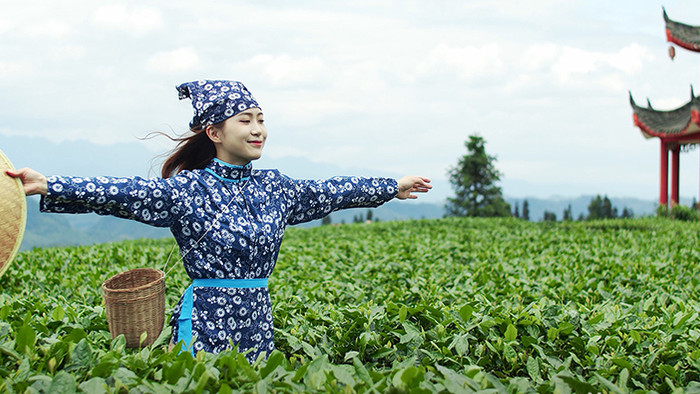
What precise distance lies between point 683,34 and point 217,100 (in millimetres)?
Answer: 16372

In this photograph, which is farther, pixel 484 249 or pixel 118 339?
pixel 484 249

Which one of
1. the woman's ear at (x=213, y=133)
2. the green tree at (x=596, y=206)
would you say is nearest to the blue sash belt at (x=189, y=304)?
the woman's ear at (x=213, y=133)

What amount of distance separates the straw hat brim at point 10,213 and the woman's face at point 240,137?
2.77ft

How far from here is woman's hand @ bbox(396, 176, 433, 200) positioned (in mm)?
3127

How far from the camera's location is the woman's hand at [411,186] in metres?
3.13

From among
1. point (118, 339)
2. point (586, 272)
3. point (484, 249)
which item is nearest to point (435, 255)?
point (484, 249)

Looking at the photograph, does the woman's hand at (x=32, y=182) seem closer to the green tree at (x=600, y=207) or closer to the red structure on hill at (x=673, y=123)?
the red structure on hill at (x=673, y=123)

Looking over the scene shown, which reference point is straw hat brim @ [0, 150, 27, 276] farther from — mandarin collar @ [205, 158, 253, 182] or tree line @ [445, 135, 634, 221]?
tree line @ [445, 135, 634, 221]

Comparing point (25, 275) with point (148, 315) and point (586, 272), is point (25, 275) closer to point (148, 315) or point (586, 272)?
point (148, 315)

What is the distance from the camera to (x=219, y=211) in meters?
2.54

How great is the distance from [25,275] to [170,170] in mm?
3202

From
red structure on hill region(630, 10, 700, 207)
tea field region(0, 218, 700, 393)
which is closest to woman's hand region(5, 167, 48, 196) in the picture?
tea field region(0, 218, 700, 393)

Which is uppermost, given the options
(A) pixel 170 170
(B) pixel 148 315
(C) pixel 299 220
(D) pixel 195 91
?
(D) pixel 195 91

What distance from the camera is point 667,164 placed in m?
17.2
